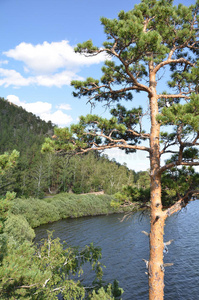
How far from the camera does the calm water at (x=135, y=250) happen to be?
14.8 m

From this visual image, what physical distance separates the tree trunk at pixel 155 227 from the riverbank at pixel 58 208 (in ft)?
72.2

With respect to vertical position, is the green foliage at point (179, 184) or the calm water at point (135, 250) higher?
the green foliage at point (179, 184)

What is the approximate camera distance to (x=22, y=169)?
54.8m

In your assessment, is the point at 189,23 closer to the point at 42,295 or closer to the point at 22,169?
the point at 42,295

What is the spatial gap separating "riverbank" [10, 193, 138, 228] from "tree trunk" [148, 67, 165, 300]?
22004mm

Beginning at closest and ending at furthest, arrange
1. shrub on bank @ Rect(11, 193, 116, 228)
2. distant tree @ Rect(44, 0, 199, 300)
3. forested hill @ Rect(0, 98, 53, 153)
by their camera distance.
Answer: distant tree @ Rect(44, 0, 199, 300), shrub on bank @ Rect(11, 193, 116, 228), forested hill @ Rect(0, 98, 53, 153)

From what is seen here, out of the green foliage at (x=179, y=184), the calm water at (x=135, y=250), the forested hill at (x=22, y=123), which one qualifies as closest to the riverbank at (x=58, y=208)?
the calm water at (x=135, y=250)

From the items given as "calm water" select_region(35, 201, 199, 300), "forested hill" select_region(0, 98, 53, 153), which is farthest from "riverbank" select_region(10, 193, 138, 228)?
"forested hill" select_region(0, 98, 53, 153)

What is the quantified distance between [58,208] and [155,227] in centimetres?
3373

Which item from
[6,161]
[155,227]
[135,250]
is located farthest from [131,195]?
[135,250]

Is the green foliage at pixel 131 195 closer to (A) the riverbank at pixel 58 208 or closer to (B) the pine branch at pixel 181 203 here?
(B) the pine branch at pixel 181 203

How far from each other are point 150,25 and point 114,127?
13.1ft

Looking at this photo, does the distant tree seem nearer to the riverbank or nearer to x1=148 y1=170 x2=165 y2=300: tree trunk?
x1=148 y1=170 x2=165 y2=300: tree trunk

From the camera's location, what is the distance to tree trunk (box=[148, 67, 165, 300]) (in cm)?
570
